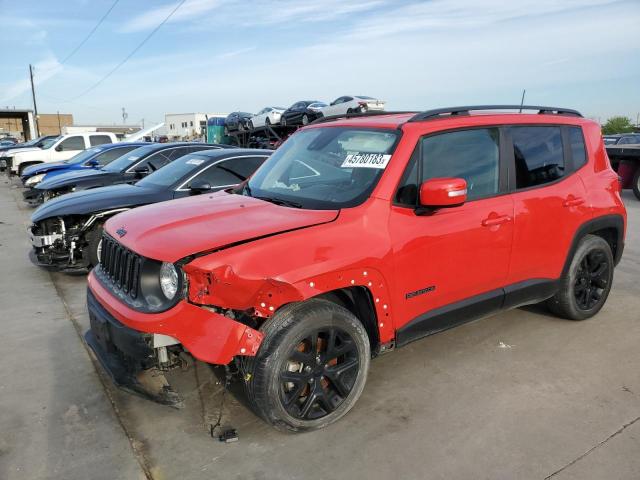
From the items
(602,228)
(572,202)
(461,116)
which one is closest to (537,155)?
(572,202)

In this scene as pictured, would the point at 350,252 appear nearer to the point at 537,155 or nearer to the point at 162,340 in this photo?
the point at 162,340

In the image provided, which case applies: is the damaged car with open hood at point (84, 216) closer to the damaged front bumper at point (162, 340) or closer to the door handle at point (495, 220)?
the damaged front bumper at point (162, 340)

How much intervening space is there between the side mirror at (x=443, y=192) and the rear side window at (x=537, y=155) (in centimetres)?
97

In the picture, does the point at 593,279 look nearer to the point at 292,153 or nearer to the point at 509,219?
the point at 509,219

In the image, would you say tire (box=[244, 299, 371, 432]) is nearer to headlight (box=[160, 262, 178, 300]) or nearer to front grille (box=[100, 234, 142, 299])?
headlight (box=[160, 262, 178, 300])

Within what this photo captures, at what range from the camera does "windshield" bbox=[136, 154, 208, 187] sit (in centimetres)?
658

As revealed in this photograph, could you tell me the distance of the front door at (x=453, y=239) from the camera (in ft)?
10.3

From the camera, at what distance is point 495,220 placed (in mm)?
3490

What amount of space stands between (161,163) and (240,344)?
→ 7.15m

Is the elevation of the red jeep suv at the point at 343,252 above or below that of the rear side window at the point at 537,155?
below

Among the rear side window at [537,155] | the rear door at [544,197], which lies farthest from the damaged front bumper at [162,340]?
the rear side window at [537,155]

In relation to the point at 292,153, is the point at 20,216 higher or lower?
lower

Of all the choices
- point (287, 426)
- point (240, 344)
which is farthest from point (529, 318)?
point (240, 344)

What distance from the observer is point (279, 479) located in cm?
255
